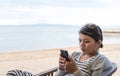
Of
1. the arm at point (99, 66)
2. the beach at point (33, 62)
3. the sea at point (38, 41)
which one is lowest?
the sea at point (38, 41)

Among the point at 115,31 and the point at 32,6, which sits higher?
the point at 32,6

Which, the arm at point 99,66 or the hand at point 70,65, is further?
the arm at point 99,66

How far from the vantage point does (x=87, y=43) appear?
81.7 inches

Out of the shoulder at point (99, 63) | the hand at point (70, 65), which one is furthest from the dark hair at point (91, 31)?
the hand at point (70, 65)

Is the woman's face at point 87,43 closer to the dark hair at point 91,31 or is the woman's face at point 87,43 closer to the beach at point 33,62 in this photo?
the dark hair at point 91,31

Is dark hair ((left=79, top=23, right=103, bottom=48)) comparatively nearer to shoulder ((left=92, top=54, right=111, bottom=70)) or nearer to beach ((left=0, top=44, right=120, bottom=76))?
shoulder ((left=92, top=54, right=111, bottom=70))

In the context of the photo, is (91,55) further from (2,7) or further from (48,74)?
(2,7)

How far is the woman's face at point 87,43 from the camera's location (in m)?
2.07

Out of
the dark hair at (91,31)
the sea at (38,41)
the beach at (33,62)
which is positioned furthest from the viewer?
the sea at (38,41)

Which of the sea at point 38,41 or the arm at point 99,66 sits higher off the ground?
the arm at point 99,66

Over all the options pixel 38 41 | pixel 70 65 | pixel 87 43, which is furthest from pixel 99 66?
pixel 38 41

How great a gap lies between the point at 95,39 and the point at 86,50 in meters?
0.10

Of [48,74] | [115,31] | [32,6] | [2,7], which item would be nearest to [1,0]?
[2,7]

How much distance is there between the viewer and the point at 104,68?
212cm
